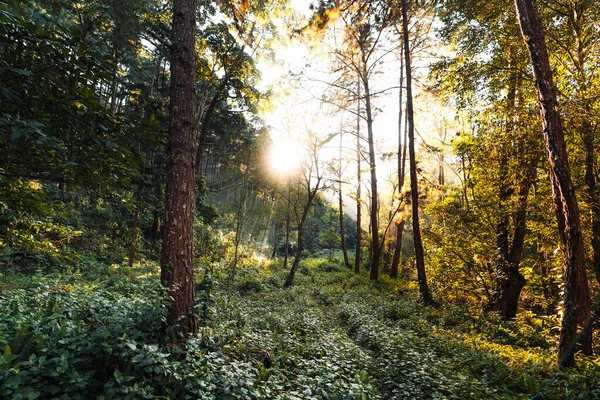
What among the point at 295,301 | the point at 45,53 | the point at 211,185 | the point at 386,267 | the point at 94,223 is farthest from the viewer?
the point at 211,185

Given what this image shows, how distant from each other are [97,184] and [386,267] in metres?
23.6

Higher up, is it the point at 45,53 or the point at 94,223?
the point at 45,53

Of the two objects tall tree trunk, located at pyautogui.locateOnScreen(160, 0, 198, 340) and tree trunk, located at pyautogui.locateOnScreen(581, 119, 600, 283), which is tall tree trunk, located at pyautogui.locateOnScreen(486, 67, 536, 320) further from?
tall tree trunk, located at pyautogui.locateOnScreen(160, 0, 198, 340)

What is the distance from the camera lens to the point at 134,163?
11.3ft

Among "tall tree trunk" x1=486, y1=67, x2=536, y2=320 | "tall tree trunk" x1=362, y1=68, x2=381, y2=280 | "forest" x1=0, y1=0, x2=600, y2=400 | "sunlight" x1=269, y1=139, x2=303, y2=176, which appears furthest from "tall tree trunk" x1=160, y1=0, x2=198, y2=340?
"tall tree trunk" x1=362, y1=68, x2=381, y2=280

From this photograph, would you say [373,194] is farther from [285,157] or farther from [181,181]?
[181,181]

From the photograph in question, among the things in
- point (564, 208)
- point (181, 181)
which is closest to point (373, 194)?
point (564, 208)

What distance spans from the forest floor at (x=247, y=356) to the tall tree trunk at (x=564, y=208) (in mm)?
591

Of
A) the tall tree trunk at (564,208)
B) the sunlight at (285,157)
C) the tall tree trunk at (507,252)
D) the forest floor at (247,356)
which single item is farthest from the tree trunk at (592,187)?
A: the sunlight at (285,157)

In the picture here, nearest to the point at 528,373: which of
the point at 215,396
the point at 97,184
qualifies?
the point at 215,396

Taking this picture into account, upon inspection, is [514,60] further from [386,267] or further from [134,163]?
[386,267]

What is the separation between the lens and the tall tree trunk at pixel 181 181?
4.21 metres

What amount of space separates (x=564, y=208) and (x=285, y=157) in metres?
14.6

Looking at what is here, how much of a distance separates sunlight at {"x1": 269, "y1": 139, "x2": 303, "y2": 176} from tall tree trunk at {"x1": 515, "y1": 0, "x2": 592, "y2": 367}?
1238cm
